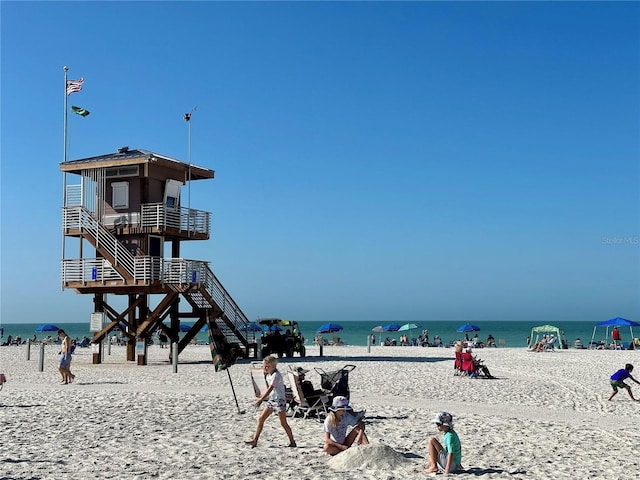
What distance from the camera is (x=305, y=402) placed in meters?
13.9

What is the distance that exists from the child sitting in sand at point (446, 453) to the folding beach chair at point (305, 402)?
4.47 metres

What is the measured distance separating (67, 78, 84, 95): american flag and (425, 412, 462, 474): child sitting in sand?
27.3 metres

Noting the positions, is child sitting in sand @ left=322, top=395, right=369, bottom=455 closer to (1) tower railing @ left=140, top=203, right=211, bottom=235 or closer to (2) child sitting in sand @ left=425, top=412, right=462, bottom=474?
(2) child sitting in sand @ left=425, top=412, right=462, bottom=474

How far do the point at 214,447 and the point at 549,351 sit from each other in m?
36.2

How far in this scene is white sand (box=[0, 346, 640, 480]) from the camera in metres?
9.67

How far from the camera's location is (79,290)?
29.9 m

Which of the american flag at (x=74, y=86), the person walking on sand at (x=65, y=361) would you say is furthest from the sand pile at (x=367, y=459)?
the american flag at (x=74, y=86)

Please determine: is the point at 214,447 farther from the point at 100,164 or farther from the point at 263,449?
the point at 100,164

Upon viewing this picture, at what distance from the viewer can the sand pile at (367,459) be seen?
380 inches

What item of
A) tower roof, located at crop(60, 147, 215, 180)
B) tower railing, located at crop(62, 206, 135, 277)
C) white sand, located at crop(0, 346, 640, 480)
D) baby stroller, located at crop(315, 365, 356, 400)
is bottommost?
white sand, located at crop(0, 346, 640, 480)

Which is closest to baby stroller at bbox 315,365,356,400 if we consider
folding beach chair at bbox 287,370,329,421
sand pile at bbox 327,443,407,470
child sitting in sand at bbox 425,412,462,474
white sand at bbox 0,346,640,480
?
folding beach chair at bbox 287,370,329,421

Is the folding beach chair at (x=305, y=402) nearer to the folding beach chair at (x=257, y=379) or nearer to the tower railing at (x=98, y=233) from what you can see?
the folding beach chair at (x=257, y=379)

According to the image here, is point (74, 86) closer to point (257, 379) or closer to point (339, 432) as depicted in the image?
point (257, 379)

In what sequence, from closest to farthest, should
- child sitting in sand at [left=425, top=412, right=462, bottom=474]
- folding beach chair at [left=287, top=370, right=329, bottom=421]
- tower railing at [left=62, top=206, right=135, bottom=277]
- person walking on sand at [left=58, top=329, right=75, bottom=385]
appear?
child sitting in sand at [left=425, top=412, right=462, bottom=474] < folding beach chair at [left=287, top=370, right=329, bottom=421] < person walking on sand at [left=58, top=329, right=75, bottom=385] < tower railing at [left=62, top=206, right=135, bottom=277]
